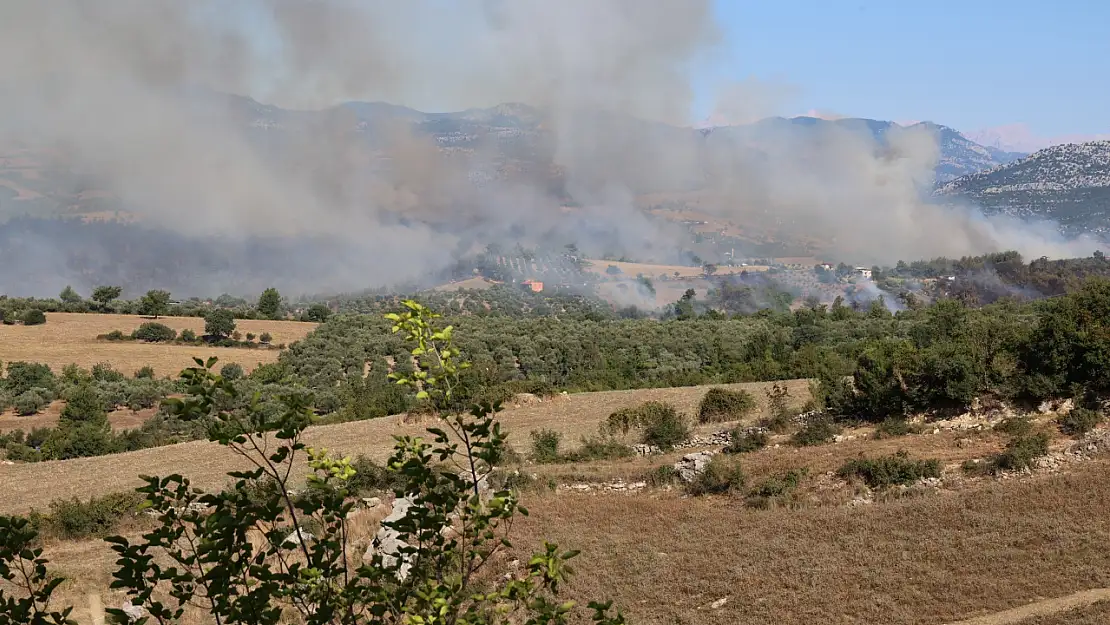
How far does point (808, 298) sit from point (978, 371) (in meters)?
80.5

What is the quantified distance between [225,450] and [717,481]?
61.3 feet

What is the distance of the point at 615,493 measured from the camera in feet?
55.8

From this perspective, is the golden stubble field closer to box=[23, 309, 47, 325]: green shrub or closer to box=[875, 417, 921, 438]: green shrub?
box=[23, 309, 47, 325]: green shrub

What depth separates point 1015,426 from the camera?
16891 mm

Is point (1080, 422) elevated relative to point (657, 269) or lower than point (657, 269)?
elevated

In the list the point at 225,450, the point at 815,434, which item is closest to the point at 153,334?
the point at 225,450

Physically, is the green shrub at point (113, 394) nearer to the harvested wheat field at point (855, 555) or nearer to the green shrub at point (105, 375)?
the green shrub at point (105, 375)

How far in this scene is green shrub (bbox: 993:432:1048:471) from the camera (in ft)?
46.8

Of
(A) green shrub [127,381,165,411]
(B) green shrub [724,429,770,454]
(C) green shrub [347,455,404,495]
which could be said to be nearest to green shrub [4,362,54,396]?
(A) green shrub [127,381,165,411]

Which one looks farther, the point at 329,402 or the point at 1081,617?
the point at 329,402

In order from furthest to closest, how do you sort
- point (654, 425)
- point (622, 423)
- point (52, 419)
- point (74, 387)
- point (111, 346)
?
point (111, 346) < point (74, 387) < point (52, 419) < point (622, 423) < point (654, 425)

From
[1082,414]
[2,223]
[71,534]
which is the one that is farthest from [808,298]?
[2,223]

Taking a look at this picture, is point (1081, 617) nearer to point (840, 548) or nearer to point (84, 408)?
point (840, 548)

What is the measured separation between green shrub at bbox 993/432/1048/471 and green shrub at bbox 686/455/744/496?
4.65m
